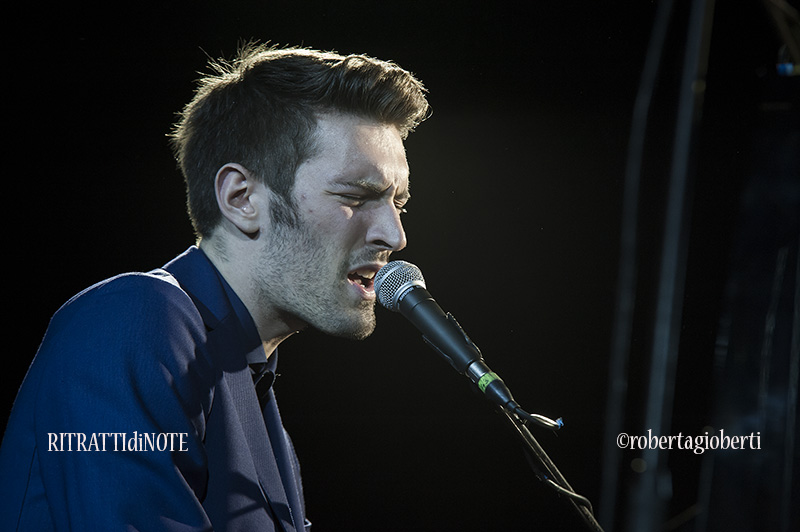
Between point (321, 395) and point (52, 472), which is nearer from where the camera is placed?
point (52, 472)

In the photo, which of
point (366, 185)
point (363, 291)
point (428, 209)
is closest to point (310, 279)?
point (363, 291)

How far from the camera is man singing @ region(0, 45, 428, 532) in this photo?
1.05 meters

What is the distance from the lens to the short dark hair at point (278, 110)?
1.63m

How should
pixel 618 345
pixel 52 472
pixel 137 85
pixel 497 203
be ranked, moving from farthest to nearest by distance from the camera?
pixel 497 203 < pixel 137 85 < pixel 52 472 < pixel 618 345

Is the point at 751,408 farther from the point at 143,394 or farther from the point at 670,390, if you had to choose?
the point at 143,394

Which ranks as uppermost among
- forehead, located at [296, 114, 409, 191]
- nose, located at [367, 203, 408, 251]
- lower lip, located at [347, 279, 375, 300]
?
forehead, located at [296, 114, 409, 191]

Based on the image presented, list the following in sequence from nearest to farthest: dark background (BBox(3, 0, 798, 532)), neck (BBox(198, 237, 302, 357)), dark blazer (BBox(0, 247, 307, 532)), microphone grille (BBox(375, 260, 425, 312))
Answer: dark blazer (BBox(0, 247, 307, 532)) < microphone grille (BBox(375, 260, 425, 312)) < neck (BBox(198, 237, 302, 357)) < dark background (BBox(3, 0, 798, 532))

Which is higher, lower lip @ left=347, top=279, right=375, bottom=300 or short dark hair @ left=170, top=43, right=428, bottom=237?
short dark hair @ left=170, top=43, right=428, bottom=237

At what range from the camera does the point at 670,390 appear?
0.50 metres

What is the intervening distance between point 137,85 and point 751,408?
206 cm

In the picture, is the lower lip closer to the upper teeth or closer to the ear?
the upper teeth

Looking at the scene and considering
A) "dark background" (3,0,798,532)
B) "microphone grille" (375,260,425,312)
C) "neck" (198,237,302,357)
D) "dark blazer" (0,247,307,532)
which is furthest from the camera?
"dark background" (3,0,798,532)

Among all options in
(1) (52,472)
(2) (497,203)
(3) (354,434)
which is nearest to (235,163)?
(1) (52,472)

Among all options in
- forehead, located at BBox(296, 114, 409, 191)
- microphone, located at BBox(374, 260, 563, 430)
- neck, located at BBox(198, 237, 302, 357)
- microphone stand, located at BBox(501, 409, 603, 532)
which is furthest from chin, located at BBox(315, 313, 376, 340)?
microphone stand, located at BBox(501, 409, 603, 532)
